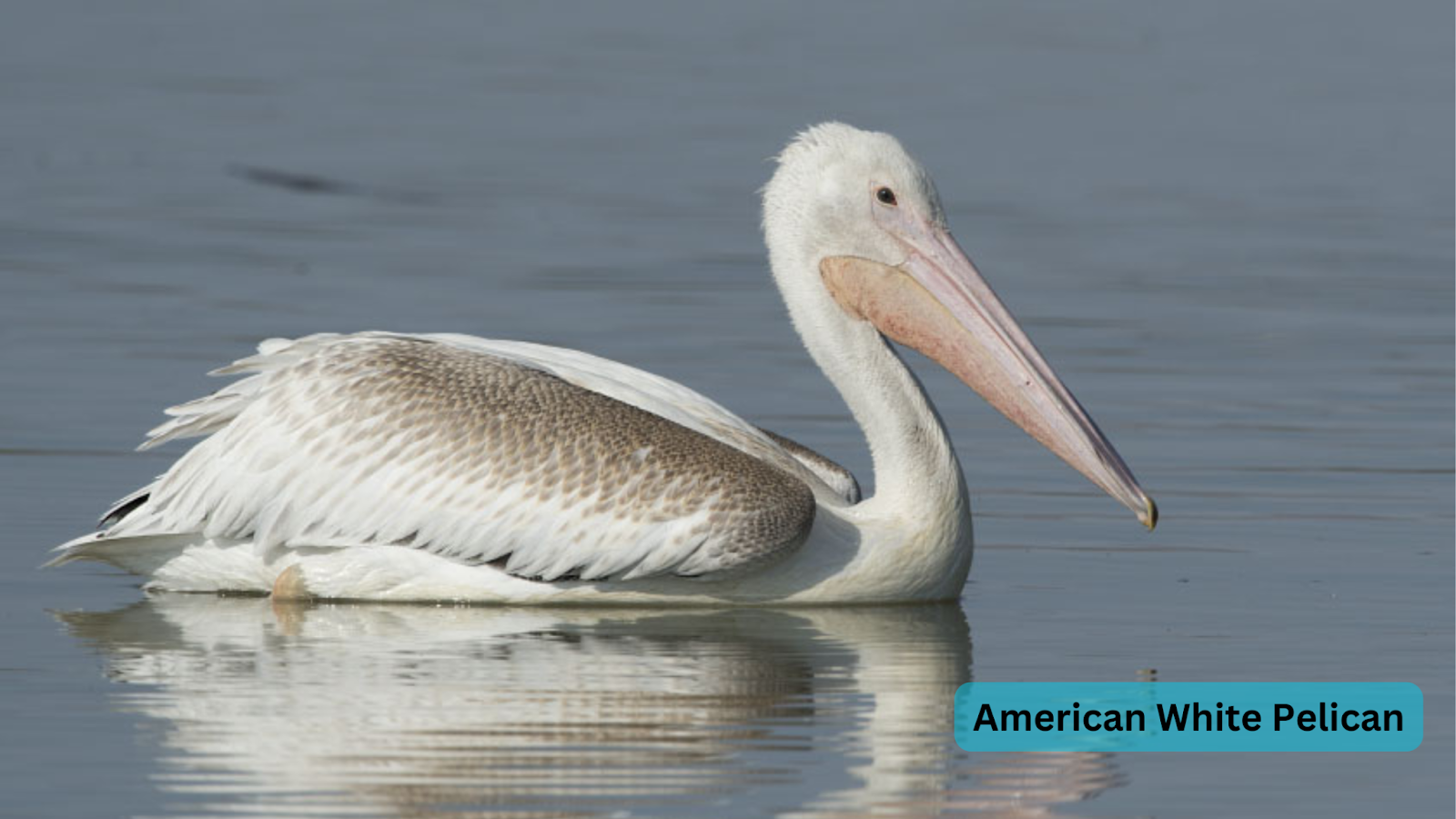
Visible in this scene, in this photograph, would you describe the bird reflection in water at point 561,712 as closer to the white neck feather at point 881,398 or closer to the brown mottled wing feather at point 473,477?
the brown mottled wing feather at point 473,477

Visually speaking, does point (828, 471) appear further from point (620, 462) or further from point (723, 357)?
point (723, 357)

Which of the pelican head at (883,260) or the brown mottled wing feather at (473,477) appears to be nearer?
the brown mottled wing feather at (473,477)

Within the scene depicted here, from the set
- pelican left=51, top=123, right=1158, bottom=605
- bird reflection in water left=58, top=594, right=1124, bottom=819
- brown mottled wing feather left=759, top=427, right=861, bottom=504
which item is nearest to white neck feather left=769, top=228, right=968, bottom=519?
pelican left=51, top=123, right=1158, bottom=605

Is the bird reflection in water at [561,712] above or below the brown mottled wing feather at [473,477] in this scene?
below

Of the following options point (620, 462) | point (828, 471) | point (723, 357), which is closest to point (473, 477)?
point (620, 462)

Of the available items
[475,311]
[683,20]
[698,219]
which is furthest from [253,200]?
[683,20]

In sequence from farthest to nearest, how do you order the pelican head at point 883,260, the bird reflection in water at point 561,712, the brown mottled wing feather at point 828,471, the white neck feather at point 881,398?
the brown mottled wing feather at point 828,471 → the pelican head at point 883,260 → the white neck feather at point 881,398 → the bird reflection in water at point 561,712

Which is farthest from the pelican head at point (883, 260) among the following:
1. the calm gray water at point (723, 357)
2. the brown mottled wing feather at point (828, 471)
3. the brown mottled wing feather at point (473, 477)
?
the calm gray water at point (723, 357)

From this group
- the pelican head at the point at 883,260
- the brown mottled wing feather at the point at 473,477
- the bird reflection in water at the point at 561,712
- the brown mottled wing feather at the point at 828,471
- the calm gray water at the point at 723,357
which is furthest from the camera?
the brown mottled wing feather at the point at 828,471

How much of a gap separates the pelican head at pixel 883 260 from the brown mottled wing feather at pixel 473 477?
674 mm

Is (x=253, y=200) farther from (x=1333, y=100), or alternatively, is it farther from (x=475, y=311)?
(x=1333, y=100)

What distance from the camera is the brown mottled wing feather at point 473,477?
8.56m

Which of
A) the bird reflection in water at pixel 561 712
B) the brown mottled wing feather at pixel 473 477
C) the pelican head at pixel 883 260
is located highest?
the pelican head at pixel 883 260

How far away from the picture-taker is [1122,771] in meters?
7.03
